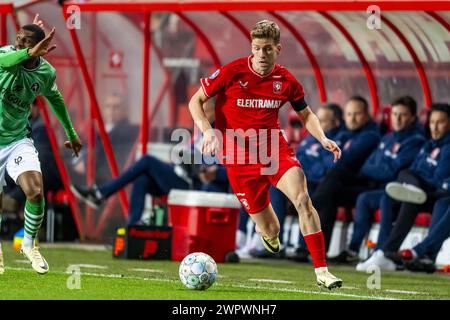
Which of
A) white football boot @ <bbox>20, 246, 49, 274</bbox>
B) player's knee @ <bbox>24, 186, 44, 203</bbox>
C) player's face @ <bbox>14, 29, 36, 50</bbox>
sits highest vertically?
player's face @ <bbox>14, 29, 36, 50</bbox>

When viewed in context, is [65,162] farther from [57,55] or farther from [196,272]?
[196,272]

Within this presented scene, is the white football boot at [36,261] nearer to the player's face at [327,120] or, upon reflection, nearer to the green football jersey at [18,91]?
the green football jersey at [18,91]

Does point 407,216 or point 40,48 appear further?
point 407,216

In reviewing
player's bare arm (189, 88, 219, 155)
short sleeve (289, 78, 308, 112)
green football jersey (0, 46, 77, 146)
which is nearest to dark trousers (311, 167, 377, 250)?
short sleeve (289, 78, 308, 112)

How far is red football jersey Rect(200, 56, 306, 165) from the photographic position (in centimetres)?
1109

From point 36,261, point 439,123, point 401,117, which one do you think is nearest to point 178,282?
point 36,261

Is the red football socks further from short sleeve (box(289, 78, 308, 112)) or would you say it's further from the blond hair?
the blond hair

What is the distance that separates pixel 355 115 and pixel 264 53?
4458 mm

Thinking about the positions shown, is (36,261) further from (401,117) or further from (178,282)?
(401,117)

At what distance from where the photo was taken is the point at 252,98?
11.1 meters

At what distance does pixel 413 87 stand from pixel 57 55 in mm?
4882

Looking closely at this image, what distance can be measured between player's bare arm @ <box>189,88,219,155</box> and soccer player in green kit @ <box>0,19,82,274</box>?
1.27 metres

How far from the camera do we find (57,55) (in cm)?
1788
